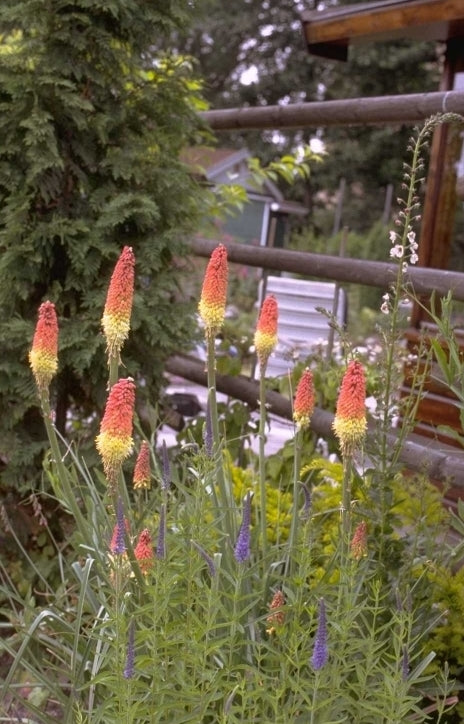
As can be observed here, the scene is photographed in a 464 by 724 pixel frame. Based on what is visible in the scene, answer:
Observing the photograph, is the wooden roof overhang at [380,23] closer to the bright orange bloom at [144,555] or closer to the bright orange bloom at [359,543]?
the bright orange bloom at [359,543]

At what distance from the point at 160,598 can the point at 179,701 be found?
20 centimetres

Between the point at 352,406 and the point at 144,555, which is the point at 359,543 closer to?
the point at 352,406

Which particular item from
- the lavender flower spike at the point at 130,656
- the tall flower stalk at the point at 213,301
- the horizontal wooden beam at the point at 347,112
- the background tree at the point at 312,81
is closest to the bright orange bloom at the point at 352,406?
the tall flower stalk at the point at 213,301

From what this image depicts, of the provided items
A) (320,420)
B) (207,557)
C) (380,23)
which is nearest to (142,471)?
(207,557)

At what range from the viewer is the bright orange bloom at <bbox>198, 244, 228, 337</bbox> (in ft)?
6.59

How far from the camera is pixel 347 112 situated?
402cm

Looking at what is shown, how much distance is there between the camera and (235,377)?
175 inches

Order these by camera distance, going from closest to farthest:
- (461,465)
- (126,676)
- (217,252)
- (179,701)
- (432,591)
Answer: (126,676) → (179,701) → (217,252) → (432,591) → (461,465)

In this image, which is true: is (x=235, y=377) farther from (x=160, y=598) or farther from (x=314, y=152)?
(x=160, y=598)

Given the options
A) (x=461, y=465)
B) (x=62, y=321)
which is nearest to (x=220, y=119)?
(x=62, y=321)

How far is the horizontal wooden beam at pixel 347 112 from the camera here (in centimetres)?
354

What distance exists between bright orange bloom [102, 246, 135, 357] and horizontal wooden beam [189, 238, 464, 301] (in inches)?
50.4

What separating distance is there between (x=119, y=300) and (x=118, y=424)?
1.04ft

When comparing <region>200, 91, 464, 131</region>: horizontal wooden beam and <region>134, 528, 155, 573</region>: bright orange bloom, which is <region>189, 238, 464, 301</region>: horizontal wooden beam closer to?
<region>200, 91, 464, 131</region>: horizontal wooden beam
